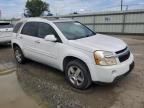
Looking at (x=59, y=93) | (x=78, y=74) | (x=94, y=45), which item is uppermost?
(x=94, y=45)

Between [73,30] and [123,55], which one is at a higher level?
[73,30]

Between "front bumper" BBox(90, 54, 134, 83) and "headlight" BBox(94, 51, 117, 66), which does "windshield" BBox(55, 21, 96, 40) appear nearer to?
"headlight" BBox(94, 51, 117, 66)

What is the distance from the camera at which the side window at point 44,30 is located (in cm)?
488

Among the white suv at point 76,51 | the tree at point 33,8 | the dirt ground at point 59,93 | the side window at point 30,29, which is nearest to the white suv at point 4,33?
the side window at point 30,29

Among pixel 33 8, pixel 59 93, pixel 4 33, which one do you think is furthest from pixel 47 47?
pixel 33 8

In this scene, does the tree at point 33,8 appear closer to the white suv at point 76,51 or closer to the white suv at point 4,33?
the white suv at point 4,33

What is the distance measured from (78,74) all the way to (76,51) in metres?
0.61

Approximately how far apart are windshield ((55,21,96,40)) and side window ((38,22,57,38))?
0.23 metres

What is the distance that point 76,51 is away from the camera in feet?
13.4

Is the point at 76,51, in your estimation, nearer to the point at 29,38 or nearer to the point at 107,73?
the point at 107,73

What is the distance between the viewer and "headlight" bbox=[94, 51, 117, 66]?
12.2ft

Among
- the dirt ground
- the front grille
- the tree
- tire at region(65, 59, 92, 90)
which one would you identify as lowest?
the dirt ground

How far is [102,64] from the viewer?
370cm

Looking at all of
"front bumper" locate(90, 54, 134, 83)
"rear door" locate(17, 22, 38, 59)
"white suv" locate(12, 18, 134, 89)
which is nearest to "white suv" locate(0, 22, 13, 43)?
"rear door" locate(17, 22, 38, 59)
